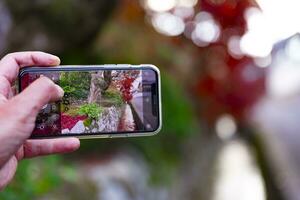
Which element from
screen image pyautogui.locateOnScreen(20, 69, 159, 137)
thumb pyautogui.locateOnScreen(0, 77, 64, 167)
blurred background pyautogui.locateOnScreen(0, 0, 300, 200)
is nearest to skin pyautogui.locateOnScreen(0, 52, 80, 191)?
thumb pyautogui.locateOnScreen(0, 77, 64, 167)

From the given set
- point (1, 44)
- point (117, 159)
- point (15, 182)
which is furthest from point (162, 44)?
point (15, 182)

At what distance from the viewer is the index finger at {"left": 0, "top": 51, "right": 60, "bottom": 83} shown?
1598 millimetres

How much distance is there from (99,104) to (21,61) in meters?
0.19

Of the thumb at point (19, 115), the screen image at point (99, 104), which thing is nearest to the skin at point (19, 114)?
the thumb at point (19, 115)

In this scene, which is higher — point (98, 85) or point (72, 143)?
point (98, 85)

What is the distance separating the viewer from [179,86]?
614 centimetres

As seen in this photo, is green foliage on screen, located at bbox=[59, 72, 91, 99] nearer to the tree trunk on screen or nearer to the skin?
the tree trunk on screen

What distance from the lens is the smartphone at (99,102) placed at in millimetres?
1606

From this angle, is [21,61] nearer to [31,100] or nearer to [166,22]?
[31,100]

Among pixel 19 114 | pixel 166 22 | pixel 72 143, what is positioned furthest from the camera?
pixel 166 22

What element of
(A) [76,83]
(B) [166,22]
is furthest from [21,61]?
(B) [166,22]

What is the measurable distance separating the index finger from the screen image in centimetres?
2

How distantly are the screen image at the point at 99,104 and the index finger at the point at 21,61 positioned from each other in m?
0.02

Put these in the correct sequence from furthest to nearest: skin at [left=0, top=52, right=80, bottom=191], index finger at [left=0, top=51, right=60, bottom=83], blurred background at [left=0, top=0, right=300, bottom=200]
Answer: blurred background at [left=0, top=0, right=300, bottom=200] → index finger at [left=0, top=51, right=60, bottom=83] → skin at [left=0, top=52, right=80, bottom=191]
